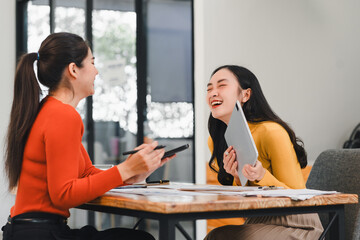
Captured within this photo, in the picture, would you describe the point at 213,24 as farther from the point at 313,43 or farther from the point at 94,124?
the point at 94,124

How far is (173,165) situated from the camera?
4605 mm

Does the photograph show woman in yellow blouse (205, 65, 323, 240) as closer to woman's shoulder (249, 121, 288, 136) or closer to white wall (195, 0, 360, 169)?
woman's shoulder (249, 121, 288, 136)

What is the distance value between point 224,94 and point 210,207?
111cm

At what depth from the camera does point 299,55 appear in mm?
4438

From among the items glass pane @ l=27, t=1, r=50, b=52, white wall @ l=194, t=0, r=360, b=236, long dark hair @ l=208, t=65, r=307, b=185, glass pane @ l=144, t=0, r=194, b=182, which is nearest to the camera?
long dark hair @ l=208, t=65, r=307, b=185

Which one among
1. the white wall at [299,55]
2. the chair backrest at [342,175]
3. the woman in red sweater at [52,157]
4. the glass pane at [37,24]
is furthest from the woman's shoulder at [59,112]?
the glass pane at [37,24]

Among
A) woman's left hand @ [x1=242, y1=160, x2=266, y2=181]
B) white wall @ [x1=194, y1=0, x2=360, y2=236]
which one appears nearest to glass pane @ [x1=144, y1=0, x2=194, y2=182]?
white wall @ [x1=194, y1=0, x2=360, y2=236]

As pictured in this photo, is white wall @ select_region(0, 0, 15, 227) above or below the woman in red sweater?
above

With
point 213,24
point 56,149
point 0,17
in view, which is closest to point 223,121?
point 56,149

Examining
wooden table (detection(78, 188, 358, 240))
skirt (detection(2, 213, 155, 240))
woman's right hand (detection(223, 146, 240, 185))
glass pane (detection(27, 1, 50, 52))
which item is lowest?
skirt (detection(2, 213, 155, 240))

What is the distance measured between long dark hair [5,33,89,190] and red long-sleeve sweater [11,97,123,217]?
1.1 inches

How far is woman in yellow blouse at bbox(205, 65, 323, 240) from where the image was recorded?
1.79 metres

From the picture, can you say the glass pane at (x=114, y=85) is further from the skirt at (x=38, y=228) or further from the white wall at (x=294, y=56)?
the skirt at (x=38, y=228)

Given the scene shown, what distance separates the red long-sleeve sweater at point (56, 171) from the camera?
1.53 m
